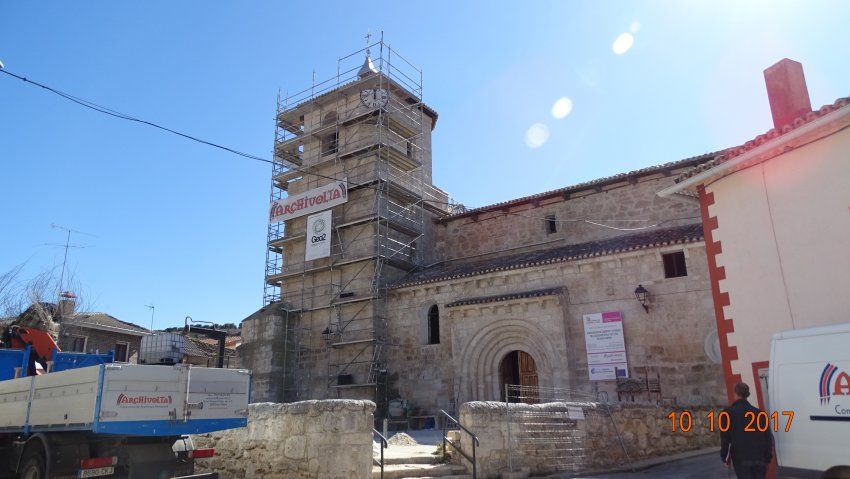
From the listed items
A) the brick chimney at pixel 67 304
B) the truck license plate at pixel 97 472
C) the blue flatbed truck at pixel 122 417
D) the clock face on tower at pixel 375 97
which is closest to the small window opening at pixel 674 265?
the blue flatbed truck at pixel 122 417

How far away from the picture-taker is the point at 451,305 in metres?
A: 19.3

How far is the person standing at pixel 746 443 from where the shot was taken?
6047 mm

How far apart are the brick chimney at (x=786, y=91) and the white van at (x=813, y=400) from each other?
5.81 m

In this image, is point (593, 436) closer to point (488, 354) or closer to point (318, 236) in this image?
point (488, 354)

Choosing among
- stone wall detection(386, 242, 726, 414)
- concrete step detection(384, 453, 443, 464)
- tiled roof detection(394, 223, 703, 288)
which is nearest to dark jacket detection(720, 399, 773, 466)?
concrete step detection(384, 453, 443, 464)

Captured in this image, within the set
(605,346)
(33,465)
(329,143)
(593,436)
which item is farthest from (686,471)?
(329,143)

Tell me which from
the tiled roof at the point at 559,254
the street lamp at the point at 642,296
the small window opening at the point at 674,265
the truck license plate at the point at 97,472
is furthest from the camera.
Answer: the tiled roof at the point at 559,254

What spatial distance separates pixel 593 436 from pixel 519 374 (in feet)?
26.3

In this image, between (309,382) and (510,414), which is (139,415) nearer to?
(510,414)

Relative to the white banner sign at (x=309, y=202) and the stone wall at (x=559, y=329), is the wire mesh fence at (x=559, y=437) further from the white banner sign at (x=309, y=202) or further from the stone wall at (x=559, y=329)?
the white banner sign at (x=309, y=202)

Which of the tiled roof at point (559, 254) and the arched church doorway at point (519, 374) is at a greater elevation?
the tiled roof at point (559, 254)

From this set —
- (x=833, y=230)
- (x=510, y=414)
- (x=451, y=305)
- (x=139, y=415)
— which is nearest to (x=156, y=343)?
(x=139, y=415)

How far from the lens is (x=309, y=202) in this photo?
954 inches

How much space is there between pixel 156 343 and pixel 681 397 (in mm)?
13011
